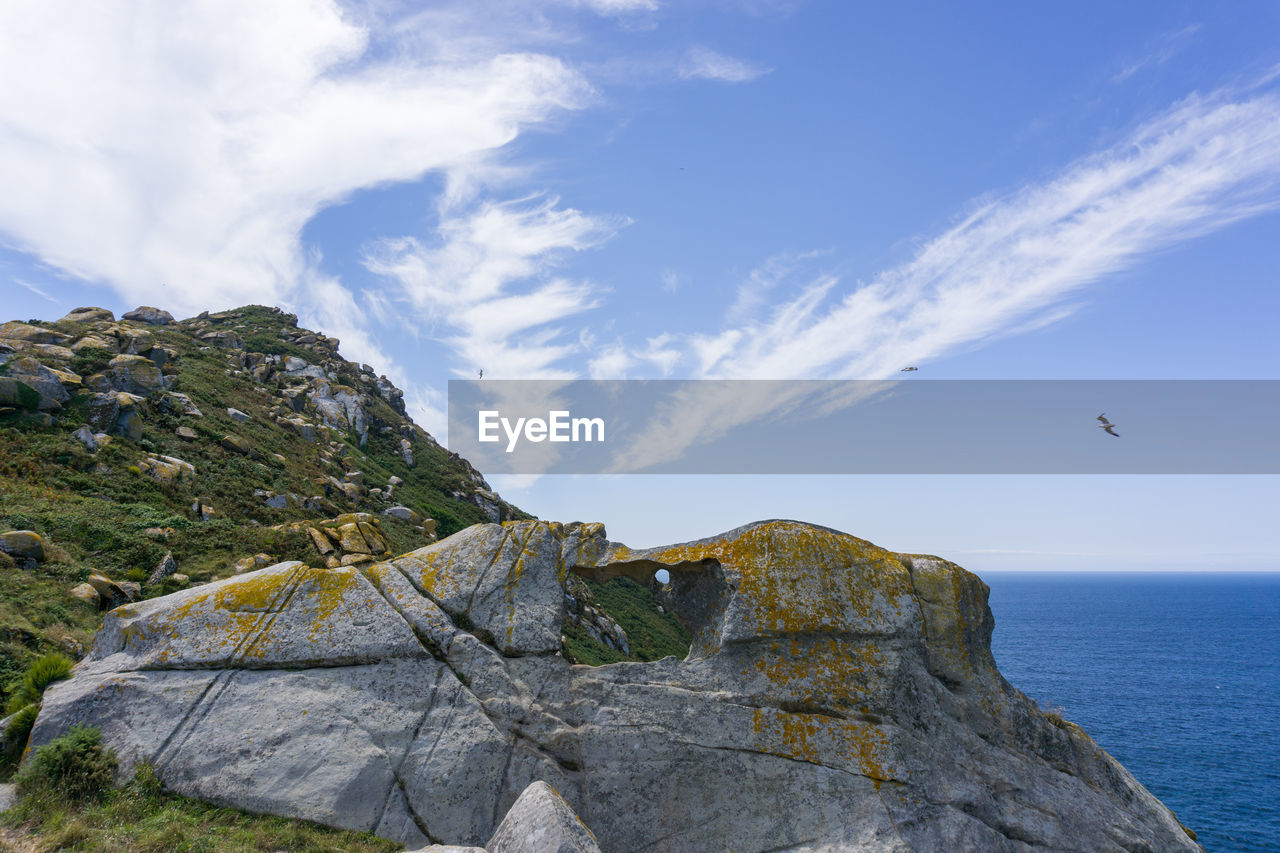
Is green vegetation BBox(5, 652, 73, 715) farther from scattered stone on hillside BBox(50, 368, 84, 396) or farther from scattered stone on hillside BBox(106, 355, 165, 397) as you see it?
scattered stone on hillside BBox(106, 355, 165, 397)

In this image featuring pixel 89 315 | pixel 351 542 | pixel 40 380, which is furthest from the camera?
pixel 89 315

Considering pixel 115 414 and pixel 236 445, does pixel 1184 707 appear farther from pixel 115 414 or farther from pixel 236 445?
pixel 115 414

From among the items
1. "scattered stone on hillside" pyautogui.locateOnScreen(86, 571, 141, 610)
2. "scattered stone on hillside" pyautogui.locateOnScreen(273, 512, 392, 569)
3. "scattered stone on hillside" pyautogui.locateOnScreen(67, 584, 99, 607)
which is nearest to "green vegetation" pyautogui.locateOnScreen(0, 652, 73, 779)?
"scattered stone on hillside" pyautogui.locateOnScreen(67, 584, 99, 607)

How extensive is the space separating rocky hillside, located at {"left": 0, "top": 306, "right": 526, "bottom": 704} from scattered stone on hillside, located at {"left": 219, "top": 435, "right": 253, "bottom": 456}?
0.32ft

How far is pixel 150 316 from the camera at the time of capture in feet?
219

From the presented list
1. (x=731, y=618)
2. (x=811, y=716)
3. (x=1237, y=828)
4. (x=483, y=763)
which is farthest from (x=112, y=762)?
(x=1237, y=828)

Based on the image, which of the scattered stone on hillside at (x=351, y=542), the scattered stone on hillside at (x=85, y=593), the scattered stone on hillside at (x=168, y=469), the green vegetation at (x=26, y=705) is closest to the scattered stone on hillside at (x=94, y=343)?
the scattered stone on hillside at (x=168, y=469)

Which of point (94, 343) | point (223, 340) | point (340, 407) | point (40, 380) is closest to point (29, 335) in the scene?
point (94, 343)

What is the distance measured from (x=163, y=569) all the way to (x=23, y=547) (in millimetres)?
2862

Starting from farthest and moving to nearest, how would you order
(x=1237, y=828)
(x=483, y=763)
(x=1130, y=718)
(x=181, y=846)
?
(x=1130, y=718) → (x=1237, y=828) → (x=483, y=763) → (x=181, y=846)

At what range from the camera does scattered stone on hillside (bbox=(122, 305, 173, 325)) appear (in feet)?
218

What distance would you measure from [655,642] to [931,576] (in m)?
43.7

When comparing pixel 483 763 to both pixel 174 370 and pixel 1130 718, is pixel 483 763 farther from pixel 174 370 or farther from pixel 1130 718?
pixel 1130 718

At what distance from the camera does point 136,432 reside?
2583cm
